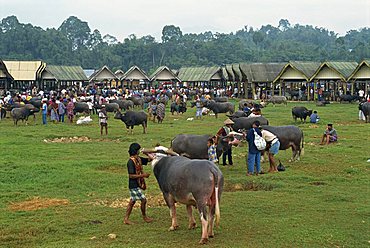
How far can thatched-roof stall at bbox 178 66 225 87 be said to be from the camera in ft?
206

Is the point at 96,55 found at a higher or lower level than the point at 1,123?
higher

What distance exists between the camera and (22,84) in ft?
186

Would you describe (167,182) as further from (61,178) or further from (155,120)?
(155,120)

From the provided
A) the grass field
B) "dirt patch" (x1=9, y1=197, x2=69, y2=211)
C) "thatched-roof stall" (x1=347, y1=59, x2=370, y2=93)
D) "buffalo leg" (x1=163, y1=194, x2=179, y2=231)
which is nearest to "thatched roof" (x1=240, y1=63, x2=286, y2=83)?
"thatched-roof stall" (x1=347, y1=59, x2=370, y2=93)

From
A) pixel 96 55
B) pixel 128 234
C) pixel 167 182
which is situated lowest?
pixel 128 234

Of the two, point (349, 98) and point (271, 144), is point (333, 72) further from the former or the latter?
point (271, 144)

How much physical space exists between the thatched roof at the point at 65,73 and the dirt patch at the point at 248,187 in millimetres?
43831

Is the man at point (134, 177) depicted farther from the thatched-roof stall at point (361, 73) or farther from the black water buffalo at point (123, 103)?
the thatched-roof stall at point (361, 73)

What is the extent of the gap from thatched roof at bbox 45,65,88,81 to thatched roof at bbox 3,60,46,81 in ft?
9.16

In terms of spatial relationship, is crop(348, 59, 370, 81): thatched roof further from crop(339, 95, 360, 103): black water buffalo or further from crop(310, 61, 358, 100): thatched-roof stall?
crop(339, 95, 360, 103): black water buffalo

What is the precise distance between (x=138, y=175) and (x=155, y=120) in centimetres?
2249

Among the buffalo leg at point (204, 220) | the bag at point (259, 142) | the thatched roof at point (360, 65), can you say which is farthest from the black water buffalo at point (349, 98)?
the buffalo leg at point (204, 220)

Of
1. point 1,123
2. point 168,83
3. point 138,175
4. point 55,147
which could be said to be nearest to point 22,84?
point 168,83

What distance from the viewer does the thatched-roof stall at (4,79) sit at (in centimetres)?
4625
